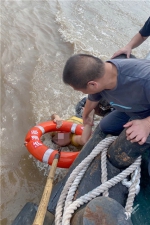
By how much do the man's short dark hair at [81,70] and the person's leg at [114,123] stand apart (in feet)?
1.53

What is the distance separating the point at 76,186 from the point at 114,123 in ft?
2.26

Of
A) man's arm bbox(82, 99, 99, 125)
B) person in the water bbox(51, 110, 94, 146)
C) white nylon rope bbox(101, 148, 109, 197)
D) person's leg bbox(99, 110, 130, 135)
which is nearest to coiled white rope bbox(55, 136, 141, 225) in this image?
white nylon rope bbox(101, 148, 109, 197)

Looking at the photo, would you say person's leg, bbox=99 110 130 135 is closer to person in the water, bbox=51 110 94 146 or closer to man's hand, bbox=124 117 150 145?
man's hand, bbox=124 117 150 145

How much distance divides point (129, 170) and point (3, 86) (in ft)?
8.48

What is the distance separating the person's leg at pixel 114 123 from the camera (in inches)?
82.6

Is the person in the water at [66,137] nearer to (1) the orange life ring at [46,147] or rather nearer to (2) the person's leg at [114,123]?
(1) the orange life ring at [46,147]

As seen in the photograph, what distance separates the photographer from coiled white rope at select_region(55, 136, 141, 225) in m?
1.50

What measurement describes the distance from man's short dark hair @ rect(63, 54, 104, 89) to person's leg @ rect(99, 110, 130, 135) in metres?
0.47

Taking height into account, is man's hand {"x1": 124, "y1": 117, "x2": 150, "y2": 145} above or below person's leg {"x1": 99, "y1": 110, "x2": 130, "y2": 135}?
above

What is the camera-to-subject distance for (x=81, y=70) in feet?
5.74

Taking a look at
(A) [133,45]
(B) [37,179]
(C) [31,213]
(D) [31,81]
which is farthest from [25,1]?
(C) [31,213]

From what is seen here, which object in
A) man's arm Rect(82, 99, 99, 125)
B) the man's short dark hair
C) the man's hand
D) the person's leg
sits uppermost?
the man's short dark hair

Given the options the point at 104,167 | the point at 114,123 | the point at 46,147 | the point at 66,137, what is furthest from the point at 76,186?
the point at 66,137

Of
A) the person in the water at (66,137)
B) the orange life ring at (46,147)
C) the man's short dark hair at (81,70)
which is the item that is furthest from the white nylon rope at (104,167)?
the person in the water at (66,137)
